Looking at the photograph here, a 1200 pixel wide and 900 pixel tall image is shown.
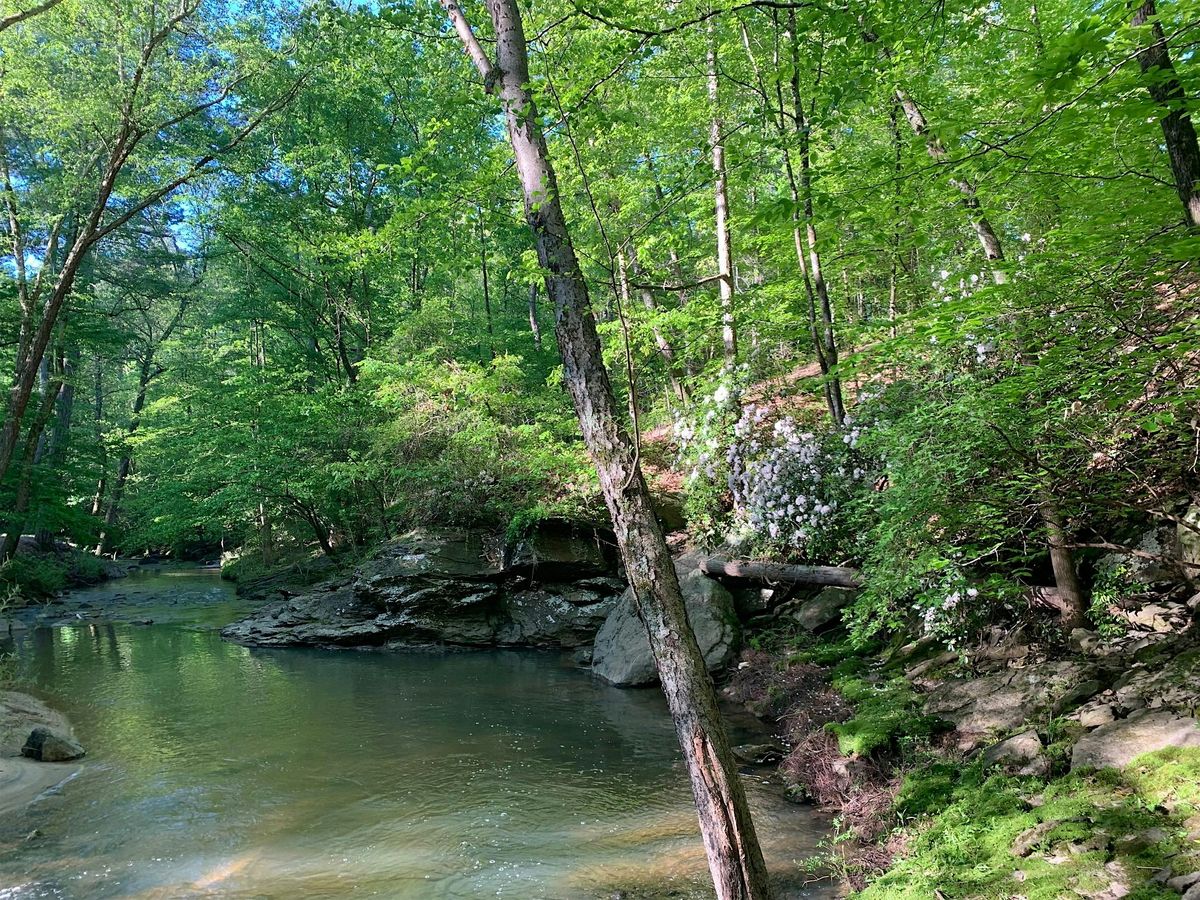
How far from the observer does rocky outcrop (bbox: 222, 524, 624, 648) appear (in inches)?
514

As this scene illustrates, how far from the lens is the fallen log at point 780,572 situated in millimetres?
8312

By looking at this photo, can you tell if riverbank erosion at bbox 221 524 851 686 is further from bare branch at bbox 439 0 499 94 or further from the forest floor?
bare branch at bbox 439 0 499 94

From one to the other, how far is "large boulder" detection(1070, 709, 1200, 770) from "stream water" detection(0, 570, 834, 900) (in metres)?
1.78

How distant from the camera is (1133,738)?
147 inches

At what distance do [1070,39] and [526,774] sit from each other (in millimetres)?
7053

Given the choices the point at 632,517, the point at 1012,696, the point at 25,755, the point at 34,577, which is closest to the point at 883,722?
the point at 1012,696

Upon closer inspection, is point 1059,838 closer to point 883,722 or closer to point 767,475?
point 883,722

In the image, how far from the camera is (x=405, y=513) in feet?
50.9

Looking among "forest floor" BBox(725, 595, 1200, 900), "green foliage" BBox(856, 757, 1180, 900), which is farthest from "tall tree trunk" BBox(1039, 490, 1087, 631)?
"green foliage" BBox(856, 757, 1180, 900)

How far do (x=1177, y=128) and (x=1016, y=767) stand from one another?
4012 millimetres

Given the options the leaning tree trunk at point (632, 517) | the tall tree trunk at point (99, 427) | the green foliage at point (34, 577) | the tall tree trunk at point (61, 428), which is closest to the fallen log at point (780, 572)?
the leaning tree trunk at point (632, 517)

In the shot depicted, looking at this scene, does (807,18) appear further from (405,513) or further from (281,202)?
(281,202)

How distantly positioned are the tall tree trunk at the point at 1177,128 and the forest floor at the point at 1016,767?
8.91ft

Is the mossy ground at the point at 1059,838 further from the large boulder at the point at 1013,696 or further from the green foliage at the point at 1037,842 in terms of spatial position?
the large boulder at the point at 1013,696
